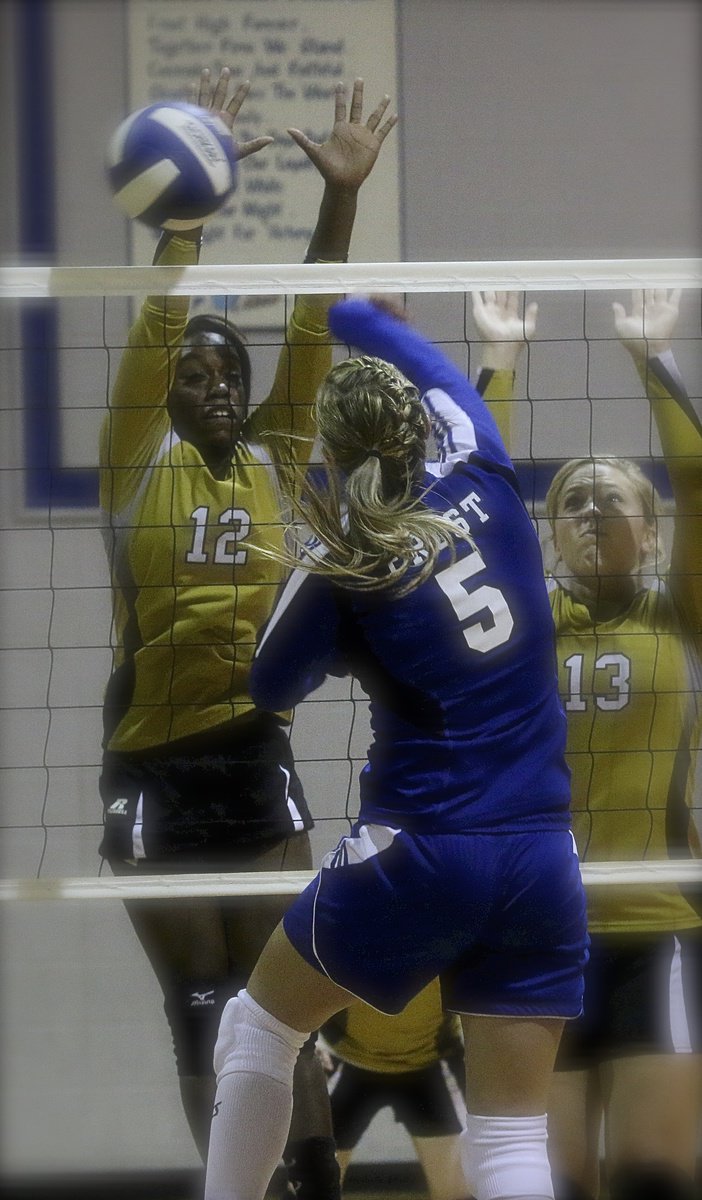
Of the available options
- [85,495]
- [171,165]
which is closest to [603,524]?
[171,165]

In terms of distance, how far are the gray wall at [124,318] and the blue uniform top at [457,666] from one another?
3.82 feet

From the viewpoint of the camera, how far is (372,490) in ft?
6.11

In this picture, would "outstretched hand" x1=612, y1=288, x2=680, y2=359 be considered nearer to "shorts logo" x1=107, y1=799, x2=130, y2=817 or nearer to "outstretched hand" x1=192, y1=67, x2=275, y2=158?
"outstretched hand" x1=192, y1=67, x2=275, y2=158

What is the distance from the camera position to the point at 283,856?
2.56 meters

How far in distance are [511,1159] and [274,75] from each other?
2871 millimetres

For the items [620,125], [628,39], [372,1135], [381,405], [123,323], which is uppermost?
[628,39]

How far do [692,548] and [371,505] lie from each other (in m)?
0.85

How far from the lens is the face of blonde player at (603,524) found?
248 cm

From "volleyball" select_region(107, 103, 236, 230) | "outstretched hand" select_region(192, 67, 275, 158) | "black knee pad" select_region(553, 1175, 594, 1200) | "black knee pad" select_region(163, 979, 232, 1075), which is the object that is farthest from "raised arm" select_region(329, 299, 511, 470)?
"black knee pad" select_region(553, 1175, 594, 1200)

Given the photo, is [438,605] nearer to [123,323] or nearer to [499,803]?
[499,803]

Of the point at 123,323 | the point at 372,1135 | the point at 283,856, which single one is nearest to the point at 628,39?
the point at 123,323

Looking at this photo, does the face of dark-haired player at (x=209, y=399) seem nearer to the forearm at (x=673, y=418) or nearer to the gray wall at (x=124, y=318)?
the gray wall at (x=124, y=318)

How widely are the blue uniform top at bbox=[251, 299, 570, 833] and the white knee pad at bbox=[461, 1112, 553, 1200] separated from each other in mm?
442

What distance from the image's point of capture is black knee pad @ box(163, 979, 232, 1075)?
250 cm
